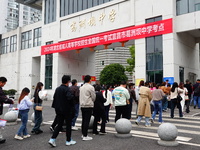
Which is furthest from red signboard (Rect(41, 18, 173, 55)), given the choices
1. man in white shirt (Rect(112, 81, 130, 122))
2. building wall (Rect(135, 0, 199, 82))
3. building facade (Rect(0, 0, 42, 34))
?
building facade (Rect(0, 0, 42, 34))

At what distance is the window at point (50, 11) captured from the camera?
28.3 meters

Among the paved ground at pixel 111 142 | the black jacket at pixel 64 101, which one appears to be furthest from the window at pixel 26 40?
the black jacket at pixel 64 101

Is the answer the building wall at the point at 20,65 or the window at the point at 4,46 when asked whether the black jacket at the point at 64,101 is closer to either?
the building wall at the point at 20,65

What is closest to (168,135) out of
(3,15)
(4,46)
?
(4,46)

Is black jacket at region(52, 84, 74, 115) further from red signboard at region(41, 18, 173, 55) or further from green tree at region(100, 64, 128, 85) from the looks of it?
green tree at region(100, 64, 128, 85)

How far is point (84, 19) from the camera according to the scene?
24.2 meters

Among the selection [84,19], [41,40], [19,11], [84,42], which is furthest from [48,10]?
[19,11]

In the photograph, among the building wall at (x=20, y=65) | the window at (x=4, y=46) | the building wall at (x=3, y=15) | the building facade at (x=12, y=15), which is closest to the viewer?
the building wall at (x=20, y=65)

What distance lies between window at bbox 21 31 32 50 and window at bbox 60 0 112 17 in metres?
8.73

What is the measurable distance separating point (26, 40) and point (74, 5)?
12.3 m

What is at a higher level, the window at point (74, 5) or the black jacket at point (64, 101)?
the window at point (74, 5)

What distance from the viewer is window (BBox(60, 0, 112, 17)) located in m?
23.7

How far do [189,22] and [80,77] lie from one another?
17.4 meters

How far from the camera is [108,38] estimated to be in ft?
69.9
